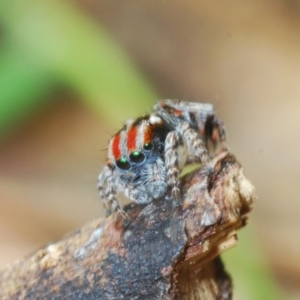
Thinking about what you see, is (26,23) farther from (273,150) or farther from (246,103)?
(273,150)

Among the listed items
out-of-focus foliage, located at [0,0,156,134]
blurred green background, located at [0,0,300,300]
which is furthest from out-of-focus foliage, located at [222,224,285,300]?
out-of-focus foliage, located at [0,0,156,134]

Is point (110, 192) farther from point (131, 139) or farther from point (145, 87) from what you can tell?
point (145, 87)

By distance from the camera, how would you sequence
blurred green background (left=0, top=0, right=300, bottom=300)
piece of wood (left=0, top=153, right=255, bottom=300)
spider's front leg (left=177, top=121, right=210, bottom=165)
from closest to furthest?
1. piece of wood (left=0, top=153, right=255, bottom=300)
2. spider's front leg (left=177, top=121, right=210, bottom=165)
3. blurred green background (left=0, top=0, right=300, bottom=300)

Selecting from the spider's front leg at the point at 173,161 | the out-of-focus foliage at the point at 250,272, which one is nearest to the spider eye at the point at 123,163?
the spider's front leg at the point at 173,161

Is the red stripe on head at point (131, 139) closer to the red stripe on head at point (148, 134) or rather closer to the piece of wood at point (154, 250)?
the red stripe on head at point (148, 134)

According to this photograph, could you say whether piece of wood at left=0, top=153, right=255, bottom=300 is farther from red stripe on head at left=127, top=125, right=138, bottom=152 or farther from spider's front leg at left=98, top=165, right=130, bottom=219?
red stripe on head at left=127, top=125, right=138, bottom=152

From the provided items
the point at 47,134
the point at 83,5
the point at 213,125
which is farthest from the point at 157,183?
the point at 47,134

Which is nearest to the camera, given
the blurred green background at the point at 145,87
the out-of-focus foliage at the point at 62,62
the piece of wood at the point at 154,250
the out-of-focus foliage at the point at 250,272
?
the piece of wood at the point at 154,250

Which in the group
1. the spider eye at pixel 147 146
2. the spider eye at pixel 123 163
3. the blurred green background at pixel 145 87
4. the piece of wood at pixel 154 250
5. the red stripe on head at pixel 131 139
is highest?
the blurred green background at pixel 145 87
